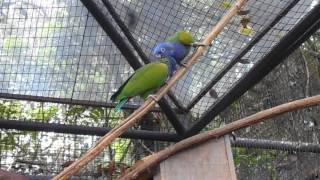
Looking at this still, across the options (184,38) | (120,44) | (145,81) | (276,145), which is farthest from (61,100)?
(276,145)

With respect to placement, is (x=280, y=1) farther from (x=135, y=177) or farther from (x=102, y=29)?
(x=135, y=177)

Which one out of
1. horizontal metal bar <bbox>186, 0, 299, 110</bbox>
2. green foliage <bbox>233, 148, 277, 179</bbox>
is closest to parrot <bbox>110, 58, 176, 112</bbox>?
horizontal metal bar <bbox>186, 0, 299, 110</bbox>

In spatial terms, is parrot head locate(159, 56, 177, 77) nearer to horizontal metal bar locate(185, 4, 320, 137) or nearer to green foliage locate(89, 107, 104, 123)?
horizontal metal bar locate(185, 4, 320, 137)

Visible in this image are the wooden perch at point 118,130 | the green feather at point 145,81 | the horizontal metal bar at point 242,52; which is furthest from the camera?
the horizontal metal bar at point 242,52

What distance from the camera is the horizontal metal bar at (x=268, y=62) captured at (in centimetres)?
168

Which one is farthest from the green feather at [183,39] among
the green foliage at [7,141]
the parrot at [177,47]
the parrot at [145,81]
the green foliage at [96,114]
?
the green foliage at [7,141]

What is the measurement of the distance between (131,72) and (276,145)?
0.67 metres

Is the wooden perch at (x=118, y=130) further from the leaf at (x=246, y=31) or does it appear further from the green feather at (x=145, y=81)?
the leaf at (x=246, y=31)

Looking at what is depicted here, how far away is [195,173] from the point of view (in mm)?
1427

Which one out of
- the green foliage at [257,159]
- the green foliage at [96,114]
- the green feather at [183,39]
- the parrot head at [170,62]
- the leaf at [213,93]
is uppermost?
the green feather at [183,39]

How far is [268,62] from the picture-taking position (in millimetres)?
1758

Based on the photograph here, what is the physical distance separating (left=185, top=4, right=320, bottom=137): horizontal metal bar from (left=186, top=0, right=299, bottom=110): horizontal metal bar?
0.08 metres

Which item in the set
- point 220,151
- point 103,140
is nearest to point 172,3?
point 220,151

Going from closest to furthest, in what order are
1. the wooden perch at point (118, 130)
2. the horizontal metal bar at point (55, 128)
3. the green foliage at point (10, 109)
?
the wooden perch at point (118, 130) < the horizontal metal bar at point (55, 128) < the green foliage at point (10, 109)
